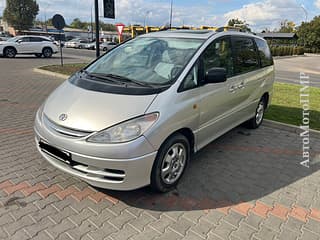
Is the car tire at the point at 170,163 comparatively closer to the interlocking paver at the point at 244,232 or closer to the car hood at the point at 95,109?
the car hood at the point at 95,109

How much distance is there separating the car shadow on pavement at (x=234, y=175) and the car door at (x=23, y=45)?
18.8 metres

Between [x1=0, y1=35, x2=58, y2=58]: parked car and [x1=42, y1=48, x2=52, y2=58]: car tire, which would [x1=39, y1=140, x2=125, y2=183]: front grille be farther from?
[x1=42, y1=48, x2=52, y2=58]: car tire

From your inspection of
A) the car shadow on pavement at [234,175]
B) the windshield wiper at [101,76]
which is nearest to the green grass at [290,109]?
the car shadow on pavement at [234,175]

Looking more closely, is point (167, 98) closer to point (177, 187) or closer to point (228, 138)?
point (177, 187)

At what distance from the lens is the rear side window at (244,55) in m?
4.14

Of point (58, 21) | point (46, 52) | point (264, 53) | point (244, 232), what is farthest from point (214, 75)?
point (46, 52)

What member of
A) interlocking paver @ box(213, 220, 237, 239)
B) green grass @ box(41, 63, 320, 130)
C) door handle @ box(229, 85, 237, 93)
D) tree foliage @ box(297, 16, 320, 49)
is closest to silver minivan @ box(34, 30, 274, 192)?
door handle @ box(229, 85, 237, 93)

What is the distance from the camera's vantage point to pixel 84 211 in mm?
2660

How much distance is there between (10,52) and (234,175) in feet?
65.4

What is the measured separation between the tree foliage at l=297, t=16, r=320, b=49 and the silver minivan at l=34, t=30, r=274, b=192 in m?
60.1

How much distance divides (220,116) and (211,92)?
1.61 feet

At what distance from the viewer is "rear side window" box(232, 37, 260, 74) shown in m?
4.14

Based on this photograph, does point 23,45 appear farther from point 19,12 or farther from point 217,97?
point 19,12

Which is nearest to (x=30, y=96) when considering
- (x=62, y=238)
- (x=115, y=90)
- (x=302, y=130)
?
(x=115, y=90)
